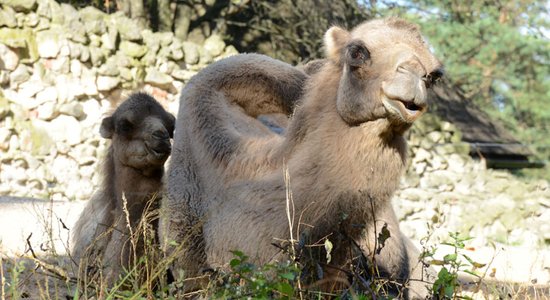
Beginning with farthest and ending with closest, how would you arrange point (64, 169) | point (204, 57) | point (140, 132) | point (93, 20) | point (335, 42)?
point (204, 57) < point (93, 20) < point (64, 169) < point (140, 132) < point (335, 42)

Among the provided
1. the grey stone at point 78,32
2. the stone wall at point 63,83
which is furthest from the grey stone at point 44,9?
the grey stone at point 78,32

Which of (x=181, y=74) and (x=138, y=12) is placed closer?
(x=181, y=74)

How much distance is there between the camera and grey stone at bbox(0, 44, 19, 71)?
42.5ft

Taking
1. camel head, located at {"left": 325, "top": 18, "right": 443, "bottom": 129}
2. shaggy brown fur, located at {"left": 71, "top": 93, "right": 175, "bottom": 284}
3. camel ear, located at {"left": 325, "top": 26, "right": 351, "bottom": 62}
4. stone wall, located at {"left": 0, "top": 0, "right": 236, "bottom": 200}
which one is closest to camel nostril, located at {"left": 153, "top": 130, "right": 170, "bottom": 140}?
shaggy brown fur, located at {"left": 71, "top": 93, "right": 175, "bottom": 284}

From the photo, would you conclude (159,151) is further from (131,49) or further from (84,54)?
(131,49)

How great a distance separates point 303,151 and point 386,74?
0.57m

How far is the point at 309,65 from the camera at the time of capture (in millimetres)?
5176

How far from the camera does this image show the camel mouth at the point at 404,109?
368 cm

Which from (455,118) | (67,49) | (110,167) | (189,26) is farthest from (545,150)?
(110,167)

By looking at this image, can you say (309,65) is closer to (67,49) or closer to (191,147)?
(191,147)

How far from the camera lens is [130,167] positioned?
6.14 metres

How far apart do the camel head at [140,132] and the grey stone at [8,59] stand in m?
7.15

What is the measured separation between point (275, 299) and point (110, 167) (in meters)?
2.80

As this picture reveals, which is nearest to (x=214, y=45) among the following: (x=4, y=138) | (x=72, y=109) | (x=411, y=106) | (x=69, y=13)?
(x=69, y=13)
